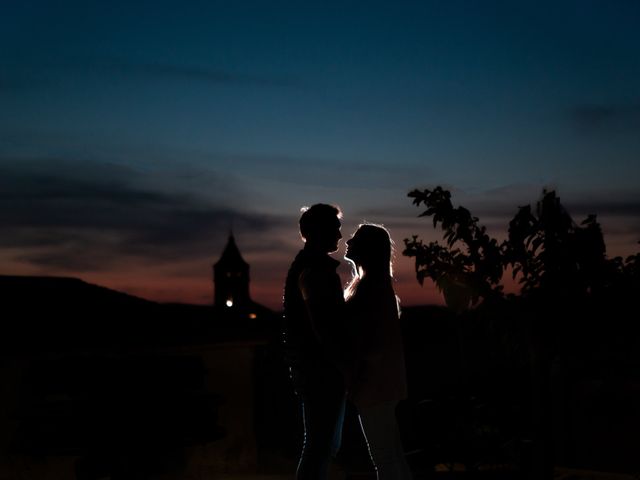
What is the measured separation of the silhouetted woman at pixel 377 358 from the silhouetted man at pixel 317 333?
0.12 meters

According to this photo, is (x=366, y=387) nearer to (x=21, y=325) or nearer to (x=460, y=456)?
(x=460, y=456)

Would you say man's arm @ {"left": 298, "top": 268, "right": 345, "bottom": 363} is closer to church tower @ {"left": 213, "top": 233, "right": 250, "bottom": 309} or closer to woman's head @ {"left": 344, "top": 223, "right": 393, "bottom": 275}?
woman's head @ {"left": 344, "top": 223, "right": 393, "bottom": 275}

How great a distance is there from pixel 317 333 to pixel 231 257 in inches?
3824

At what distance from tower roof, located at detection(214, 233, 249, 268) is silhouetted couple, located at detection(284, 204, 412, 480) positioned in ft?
316

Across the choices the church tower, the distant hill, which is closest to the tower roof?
the church tower

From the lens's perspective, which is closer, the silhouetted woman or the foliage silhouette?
the silhouetted woman

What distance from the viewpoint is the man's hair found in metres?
3.92

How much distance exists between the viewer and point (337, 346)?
3.73 metres

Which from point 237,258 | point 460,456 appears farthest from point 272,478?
point 237,258

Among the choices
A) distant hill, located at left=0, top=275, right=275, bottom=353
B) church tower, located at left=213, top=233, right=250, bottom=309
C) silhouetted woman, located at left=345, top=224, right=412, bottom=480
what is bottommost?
silhouetted woman, located at left=345, top=224, right=412, bottom=480

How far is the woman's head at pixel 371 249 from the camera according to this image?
404 cm

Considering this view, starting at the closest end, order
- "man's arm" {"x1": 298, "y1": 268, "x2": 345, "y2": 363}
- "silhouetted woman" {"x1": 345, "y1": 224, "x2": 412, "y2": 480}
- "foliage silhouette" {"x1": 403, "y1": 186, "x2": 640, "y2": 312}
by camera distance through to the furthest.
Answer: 1. "man's arm" {"x1": 298, "y1": 268, "x2": 345, "y2": 363}
2. "silhouetted woman" {"x1": 345, "y1": 224, "x2": 412, "y2": 480}
3. "foliage silhouette" {"x1": 403, "y1": 186, "x2": 640, "y2": 312}

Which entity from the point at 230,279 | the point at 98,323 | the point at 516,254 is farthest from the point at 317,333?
the point at 230,279

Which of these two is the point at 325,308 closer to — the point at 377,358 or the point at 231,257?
the point at 377,358
